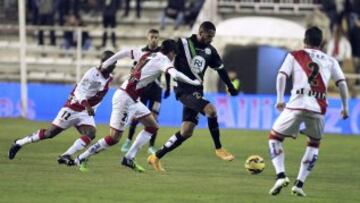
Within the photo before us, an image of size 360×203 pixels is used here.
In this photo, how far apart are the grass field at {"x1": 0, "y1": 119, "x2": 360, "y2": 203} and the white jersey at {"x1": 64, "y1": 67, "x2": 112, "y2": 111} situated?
3.63ft

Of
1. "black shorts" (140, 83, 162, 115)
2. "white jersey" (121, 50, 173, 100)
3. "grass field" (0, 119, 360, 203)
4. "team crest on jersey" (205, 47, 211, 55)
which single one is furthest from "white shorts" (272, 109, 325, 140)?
"black shorts" (140, 83, 162, 115)

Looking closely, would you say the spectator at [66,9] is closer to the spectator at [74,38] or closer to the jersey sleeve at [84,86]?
the spectator at [74,38]

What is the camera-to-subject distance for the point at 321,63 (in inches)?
583

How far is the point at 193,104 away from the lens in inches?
717

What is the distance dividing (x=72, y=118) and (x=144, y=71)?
1.75 metres

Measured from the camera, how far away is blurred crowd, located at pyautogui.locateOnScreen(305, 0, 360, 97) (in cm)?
3434

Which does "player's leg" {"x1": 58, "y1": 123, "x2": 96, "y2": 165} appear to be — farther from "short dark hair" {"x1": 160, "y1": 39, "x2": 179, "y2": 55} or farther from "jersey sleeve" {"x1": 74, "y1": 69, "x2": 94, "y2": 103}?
"short dark hair" {"x1": 160, "y1": 39, "x2": 179, "y2": 55}

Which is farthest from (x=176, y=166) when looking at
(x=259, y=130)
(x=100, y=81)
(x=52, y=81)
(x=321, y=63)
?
(x=52, y=81)

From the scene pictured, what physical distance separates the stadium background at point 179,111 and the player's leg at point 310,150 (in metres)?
0.28

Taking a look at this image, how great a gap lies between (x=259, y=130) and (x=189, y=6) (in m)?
8.16

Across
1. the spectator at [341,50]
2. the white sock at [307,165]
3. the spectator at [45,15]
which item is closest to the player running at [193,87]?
the white sock at [307,165]

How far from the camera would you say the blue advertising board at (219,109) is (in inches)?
1257

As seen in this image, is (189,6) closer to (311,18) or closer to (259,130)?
(311,18)

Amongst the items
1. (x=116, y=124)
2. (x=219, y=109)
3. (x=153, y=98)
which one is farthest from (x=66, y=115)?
(x=219, y=109)
